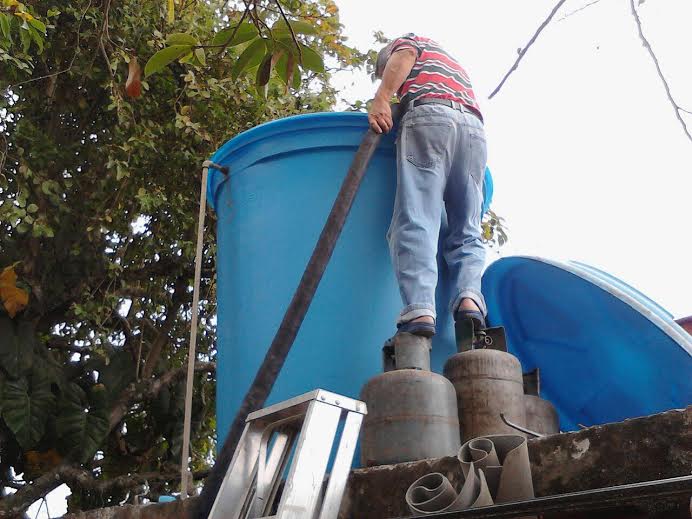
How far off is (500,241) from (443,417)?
332cm

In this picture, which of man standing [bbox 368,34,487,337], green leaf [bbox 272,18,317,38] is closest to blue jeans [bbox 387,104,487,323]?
man standing [bbox 368,34,487,337]

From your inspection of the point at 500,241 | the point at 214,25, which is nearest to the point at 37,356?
the point at 214,25

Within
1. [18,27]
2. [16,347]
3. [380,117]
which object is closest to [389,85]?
[380,117]

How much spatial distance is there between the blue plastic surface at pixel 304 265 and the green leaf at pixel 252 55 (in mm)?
498

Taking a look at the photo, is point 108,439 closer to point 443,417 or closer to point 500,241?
point 500,241

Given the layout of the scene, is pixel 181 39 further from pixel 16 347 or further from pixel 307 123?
pixel 16 347

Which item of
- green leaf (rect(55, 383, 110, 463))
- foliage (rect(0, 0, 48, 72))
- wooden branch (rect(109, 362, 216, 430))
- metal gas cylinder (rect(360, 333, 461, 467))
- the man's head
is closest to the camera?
metal gas cylinder (rect(360, 333, 461, 467))

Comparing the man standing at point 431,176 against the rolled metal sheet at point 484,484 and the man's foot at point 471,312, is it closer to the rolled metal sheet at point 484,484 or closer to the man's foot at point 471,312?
the man's foot at point 471,312

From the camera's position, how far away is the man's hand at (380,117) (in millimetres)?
1902

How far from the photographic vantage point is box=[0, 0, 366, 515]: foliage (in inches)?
156

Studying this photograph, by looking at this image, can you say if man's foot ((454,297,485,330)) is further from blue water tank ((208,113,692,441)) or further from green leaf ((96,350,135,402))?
green leaf ((96,350,135,402))

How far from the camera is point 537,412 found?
1808mm

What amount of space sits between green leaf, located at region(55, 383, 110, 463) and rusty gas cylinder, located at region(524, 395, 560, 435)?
2.85 metres

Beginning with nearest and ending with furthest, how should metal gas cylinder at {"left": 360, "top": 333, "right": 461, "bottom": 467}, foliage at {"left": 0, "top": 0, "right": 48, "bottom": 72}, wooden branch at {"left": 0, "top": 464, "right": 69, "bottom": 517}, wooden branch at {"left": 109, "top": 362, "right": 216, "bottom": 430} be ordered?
metal gas cylinder at {"left": 360, "top": 333, "right": 461, "bottom": 467}, foliage at {"left": 0, "top": 0, "right": 48, "bottom": 72}, wooden branch at {"left": 0, "top": 464, "right": 69, "bottom": 517}, wooden branch at {"left": 109, "top": 362, "right": 216, "bottom": 430}
